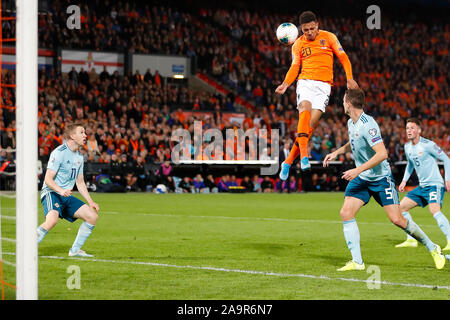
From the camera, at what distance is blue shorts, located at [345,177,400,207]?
27.1 feet

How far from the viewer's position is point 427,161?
35.3 feet

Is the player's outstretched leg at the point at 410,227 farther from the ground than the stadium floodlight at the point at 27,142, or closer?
closer

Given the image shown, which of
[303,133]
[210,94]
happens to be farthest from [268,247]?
[210,94]

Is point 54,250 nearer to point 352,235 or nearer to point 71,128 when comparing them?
point 71,128

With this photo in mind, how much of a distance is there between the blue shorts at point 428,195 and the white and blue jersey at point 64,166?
4974 millimetres

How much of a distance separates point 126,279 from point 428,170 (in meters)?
5.32

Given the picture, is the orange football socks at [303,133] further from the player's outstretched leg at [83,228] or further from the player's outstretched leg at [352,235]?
the player's outstretched leg at [83,228]

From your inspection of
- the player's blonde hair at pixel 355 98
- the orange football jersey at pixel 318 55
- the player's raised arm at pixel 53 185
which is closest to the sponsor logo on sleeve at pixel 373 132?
the player's blonde hair at pixel 355 98

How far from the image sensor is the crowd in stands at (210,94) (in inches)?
1027

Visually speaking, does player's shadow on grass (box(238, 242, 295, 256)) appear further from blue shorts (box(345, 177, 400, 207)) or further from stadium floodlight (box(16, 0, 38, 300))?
stadium floodlight (box(16, 0, 38, 300))

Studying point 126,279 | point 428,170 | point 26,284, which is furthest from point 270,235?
point 26,284

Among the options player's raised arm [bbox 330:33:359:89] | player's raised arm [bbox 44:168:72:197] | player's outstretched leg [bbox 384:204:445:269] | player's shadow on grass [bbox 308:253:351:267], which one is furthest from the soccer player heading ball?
player's raised arm [bbox 44:168:72:197]

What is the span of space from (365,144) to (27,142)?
428 centimetres

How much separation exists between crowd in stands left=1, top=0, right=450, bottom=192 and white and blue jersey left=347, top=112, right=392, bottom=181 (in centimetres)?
1353
